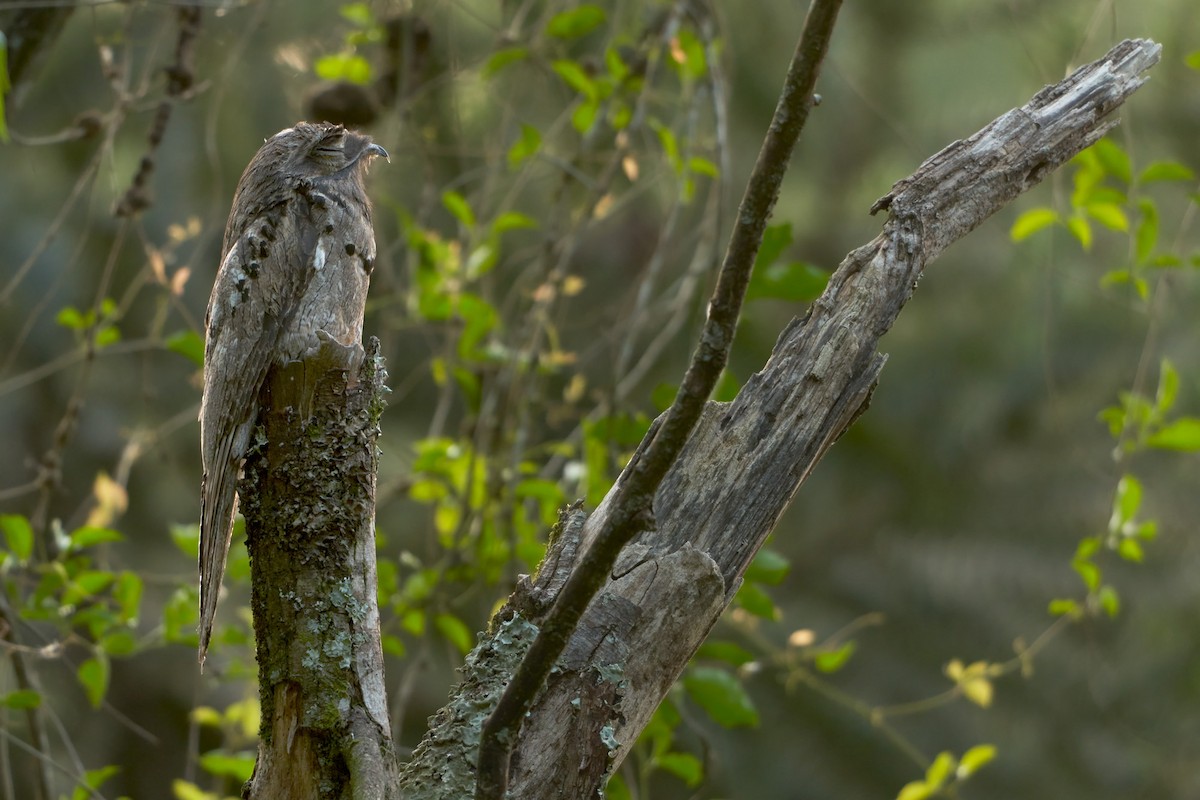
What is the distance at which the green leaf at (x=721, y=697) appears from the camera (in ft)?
6.86

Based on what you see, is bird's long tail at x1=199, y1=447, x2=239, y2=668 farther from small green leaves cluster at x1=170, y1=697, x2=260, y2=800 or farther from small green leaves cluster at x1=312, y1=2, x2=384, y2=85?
small green leaves cluster at x1=312, y1=2, x2=384, y2=85

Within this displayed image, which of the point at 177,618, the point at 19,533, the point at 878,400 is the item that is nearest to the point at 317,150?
the point at 19,533

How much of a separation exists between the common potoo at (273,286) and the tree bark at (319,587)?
3.5 inches

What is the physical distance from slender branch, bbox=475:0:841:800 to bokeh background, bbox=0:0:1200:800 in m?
3.36

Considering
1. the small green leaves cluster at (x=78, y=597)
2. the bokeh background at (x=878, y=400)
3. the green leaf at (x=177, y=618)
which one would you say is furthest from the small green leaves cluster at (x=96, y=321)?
the bokeh background at (x=878, y=400)

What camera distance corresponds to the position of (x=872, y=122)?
187 inches

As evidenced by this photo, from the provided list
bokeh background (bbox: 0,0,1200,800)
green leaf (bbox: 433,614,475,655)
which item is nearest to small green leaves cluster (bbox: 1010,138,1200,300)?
green leaf (bbox: 433,614,475,655)

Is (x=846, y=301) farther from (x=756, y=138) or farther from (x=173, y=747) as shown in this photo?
(x=173, y=747)

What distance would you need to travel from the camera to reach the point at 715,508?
1.34 meters

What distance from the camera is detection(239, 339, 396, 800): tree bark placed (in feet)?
4.07

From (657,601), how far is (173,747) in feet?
16.4

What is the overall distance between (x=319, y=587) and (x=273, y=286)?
21.6 inches

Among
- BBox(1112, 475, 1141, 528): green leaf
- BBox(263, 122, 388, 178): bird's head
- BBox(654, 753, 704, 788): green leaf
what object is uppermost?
BBox(263, 122, 388, 178): bird's head

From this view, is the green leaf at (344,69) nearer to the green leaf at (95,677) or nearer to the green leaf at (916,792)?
the green leaf at (95,677)
